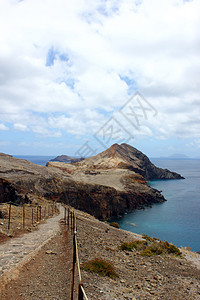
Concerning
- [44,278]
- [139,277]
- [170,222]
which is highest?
[44,278]

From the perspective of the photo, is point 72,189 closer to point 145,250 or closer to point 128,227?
point 128,227

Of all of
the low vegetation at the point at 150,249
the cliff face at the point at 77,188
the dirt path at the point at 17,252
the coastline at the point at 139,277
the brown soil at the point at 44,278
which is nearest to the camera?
the brown soil at the point at 44,278

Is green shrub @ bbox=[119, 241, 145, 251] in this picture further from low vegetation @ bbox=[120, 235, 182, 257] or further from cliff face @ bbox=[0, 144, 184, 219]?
cliff face @ bbox=[0, 144, 184, 219]

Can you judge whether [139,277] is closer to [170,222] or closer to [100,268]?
[100,268]

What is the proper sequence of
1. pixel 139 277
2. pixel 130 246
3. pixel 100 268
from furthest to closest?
pixel 130 246
pixel 139 277
pixel 100 268

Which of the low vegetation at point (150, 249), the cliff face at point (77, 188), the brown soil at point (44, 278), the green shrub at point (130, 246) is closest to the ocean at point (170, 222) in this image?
the cliff face at point (77, 188)

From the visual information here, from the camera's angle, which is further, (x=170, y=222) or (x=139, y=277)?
(x=170, y=222)

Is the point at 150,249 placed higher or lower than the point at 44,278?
lower

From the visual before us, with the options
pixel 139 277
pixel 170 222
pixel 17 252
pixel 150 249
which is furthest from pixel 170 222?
pixel 17 252

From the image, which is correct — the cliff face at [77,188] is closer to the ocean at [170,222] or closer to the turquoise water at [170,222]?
the ocean at [170,222]

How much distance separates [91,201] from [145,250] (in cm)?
4527

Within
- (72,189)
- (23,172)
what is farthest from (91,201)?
(23,172)

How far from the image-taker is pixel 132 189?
→ 7519cm

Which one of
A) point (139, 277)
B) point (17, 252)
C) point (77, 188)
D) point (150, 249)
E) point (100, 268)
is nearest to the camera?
point (100, 268)
